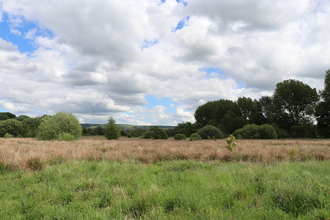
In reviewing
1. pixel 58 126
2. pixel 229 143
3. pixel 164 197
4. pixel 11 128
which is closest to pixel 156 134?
pixel 58 126

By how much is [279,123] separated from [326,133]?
1070 cm

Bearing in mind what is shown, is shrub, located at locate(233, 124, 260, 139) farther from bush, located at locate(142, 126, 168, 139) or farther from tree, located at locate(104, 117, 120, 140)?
tree, located at locate(104, 117, 120, 140)

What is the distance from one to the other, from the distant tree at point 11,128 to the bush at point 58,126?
2925 cm

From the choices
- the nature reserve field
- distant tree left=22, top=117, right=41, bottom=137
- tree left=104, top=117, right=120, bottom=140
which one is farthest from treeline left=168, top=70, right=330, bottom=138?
distant tree left=22, top=117, right=41, bottom=137

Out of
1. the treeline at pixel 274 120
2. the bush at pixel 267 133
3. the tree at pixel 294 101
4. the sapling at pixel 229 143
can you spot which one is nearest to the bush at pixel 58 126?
the treeline at pixel 274 120

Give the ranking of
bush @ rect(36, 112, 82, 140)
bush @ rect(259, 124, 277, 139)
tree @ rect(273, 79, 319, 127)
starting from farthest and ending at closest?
tree @ rect(273, 79, 319, 127), bush @ rect(259, 124, 277, 139), bush @ rect(36, 112, 82, 140)

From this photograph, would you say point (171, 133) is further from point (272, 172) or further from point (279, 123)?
point (272, 172)

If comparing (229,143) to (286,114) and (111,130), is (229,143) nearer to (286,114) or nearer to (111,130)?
(111,130)

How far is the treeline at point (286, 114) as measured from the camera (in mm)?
40375

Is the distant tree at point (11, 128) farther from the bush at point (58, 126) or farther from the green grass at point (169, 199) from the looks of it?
the green grass at point (169, 199)

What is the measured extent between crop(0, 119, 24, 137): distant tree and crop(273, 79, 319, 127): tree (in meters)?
71.0

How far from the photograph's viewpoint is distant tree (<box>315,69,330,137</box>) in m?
40.5

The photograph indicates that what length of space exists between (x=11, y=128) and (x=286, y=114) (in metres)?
73.9

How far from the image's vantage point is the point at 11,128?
55688mm
